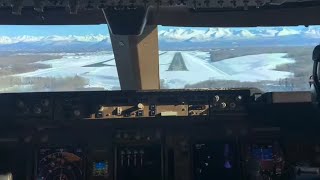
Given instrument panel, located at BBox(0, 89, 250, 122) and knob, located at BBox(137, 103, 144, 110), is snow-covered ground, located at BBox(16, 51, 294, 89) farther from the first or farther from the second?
knob, located at BBox(137, 103, 144, 110)

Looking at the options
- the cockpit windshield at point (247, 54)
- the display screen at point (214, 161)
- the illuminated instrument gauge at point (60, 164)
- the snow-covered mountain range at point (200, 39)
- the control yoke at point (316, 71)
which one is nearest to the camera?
the control yoke at point (316, 71)

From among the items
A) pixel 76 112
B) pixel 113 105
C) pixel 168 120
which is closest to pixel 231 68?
pixel 168 120

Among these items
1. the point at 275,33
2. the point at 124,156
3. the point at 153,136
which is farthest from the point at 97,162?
the point at 275,33

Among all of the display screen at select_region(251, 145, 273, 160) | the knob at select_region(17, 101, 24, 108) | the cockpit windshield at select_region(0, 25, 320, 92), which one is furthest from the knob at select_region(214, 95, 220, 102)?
the knob at select_region(17, 101, 24, 108)

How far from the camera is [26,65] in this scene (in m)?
4.50

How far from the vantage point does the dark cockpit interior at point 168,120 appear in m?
4.46

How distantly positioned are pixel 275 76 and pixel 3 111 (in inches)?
106

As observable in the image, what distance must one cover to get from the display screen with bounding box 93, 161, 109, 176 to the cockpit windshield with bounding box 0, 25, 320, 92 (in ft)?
2.54

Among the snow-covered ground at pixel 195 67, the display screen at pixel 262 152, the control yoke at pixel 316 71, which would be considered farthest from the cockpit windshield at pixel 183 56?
the control yoke at pixel 316 71

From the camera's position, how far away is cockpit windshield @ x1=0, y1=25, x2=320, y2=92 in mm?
4348

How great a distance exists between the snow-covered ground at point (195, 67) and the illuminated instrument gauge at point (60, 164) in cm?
76

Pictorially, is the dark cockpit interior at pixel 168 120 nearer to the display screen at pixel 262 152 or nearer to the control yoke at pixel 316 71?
the display screen at pixel 262 152

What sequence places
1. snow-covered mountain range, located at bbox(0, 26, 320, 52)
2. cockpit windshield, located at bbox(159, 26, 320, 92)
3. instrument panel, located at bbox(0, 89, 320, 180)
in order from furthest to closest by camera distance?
instrument panel, located at bbox(0, 89, 320, 180) < cockpit windshield, located at bbox(159, 26, 320, 92) < snow-covered mountain range, located at bbox(0, 26, 320, 52)

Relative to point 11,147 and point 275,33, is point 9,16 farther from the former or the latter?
point 275,33
